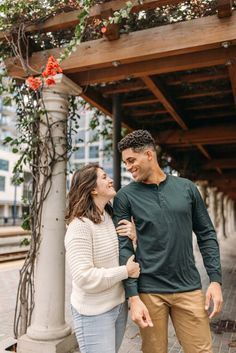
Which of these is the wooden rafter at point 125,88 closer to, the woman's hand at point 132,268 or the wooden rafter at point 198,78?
the wooden rafter at point 198,78

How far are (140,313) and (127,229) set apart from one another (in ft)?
1.39

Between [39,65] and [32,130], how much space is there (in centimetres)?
62

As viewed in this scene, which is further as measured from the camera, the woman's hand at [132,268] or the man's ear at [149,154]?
the man's ear at [149,154]

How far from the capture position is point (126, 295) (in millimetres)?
1920

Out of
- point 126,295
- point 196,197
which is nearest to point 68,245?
point 126,295

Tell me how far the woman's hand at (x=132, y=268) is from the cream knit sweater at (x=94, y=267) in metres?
0.03

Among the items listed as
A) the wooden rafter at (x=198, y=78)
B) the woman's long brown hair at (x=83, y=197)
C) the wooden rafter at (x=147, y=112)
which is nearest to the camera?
the woman's long brown hair at (x=83, y=197)

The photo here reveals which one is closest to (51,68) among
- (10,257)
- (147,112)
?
(147,112)

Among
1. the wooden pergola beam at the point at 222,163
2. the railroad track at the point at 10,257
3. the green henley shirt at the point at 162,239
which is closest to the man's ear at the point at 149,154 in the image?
the green henley shirt at the point at 162,239

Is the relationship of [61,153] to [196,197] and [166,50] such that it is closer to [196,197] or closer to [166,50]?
[166,50]

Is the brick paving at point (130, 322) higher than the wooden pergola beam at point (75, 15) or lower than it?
lower

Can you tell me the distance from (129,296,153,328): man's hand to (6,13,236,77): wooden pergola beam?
6.72 feet

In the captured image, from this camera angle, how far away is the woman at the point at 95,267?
5.92ft

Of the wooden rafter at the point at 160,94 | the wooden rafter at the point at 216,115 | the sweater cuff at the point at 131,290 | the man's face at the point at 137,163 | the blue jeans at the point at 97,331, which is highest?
the wooden rafter at the point at 216,115
